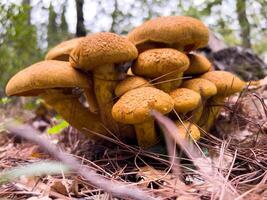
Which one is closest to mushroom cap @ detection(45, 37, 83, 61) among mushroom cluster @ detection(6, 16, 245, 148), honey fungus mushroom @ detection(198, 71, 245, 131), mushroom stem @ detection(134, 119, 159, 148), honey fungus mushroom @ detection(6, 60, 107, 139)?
mushroom cluster @ detection(6, 16, 245, 148)

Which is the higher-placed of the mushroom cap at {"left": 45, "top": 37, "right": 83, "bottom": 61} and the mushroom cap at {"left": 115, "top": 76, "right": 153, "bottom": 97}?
the mushroom cap at {"left": 45, "top": 37, "right": 83, "bottom": 61}

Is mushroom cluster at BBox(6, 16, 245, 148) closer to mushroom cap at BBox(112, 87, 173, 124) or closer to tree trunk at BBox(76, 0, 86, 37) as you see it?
mushroom cap at BBox(112, 87, 173, 124)

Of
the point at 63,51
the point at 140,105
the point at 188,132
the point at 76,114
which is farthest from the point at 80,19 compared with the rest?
the point at 188,132

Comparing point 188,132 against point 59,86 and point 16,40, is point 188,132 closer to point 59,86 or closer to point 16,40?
point 59,86

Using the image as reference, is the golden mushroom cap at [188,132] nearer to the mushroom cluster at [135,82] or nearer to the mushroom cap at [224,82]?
the mushroom cluster at [135,82]

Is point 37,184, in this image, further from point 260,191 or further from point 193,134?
point 260,191

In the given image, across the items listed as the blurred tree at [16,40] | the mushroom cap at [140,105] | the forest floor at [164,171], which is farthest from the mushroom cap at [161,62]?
the blurred tree at [16,40]
